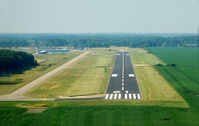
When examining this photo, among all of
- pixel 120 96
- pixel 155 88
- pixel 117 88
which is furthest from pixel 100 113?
pixel 155 88

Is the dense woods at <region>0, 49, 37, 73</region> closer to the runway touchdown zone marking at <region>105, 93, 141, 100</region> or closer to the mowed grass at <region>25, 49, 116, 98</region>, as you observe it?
the mowed grass at <region>25, 49, 116, 98</region>

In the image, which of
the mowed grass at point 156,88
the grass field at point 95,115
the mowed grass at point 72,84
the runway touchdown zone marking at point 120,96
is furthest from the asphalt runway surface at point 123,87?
the grass field at point 95,115

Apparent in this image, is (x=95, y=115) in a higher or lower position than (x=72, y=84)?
lower

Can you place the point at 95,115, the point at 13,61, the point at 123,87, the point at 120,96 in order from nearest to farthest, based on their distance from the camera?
the point at 95,115
the point at 120,96
the point at 123,87
the point at 13,61

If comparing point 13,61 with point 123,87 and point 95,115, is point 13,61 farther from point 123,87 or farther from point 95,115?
point 95,115

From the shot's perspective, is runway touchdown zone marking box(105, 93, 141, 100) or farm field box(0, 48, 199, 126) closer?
farm field box(0, 48, 199, 126)

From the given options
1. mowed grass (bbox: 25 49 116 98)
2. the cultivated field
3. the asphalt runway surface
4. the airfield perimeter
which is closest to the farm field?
the cultivated field

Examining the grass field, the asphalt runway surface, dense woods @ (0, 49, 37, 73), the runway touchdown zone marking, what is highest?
dense woods @ (0, 49, 37, 73)

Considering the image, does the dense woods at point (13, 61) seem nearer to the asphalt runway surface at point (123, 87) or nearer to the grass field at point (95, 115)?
the grass field at point (95, 115)

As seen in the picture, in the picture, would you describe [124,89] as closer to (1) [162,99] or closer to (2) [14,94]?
(1) [162,99]
